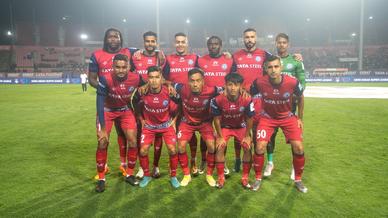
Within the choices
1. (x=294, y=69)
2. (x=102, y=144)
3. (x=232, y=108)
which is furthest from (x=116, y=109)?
(x=294, y=69)

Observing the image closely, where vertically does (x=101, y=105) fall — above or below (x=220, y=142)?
above

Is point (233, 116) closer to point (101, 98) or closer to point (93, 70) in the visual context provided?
point (101, 98)

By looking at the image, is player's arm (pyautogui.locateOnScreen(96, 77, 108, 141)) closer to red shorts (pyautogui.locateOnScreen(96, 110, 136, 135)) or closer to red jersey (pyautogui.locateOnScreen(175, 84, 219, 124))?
red shorts (pyautogui.locateOnScreen(96, 110, 136, 135))

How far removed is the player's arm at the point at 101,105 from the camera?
5.09 meters

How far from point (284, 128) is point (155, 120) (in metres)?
2.15

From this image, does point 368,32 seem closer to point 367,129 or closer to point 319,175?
point 367,129

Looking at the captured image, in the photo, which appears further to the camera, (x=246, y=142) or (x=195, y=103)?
(x=195, y=103)

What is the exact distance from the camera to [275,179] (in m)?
5.54

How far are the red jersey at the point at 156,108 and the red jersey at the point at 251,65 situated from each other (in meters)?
1.46

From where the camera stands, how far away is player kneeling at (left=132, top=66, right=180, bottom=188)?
206 inches

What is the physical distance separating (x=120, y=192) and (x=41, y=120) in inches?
325

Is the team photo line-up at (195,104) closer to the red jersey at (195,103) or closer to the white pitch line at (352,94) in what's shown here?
A: the red jersey at (195,103)

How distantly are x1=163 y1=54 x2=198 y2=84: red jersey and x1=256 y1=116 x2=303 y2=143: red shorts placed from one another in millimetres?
1698

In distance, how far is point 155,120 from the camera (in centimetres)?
543
